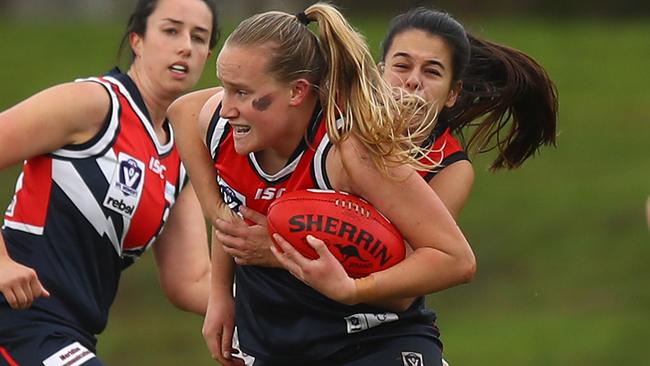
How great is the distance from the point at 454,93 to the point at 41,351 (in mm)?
1744

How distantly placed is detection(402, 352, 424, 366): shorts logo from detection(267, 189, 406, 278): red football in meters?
0.44

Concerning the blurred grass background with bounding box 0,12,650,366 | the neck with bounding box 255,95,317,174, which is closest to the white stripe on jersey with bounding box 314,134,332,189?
the neck with bounding box 255,95,317,174

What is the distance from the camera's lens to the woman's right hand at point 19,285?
5.78 metres

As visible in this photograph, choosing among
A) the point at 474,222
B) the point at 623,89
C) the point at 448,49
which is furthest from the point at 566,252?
the point at 448,49

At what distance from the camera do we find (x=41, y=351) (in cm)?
601

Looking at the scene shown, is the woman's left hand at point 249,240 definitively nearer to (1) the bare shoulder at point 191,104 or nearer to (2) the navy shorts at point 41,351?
(1) the bare shoulder at point 191,104

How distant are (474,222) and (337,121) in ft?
39.8

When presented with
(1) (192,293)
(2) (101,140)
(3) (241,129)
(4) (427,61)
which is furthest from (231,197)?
(1) (192,293)

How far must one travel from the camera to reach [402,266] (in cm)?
527

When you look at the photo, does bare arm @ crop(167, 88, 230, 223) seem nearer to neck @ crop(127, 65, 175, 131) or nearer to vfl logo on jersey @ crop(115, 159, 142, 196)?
vfl logo on jersey @ crop(115, 159, 142, 196)

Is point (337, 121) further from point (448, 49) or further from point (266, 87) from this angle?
point (448, 49)

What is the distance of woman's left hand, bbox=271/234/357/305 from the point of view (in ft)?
17.0

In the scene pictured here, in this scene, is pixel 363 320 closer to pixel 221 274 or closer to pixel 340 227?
pixel 340 227

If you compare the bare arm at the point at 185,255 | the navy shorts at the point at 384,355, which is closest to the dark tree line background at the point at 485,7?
the bare arm at the point at 185,255
